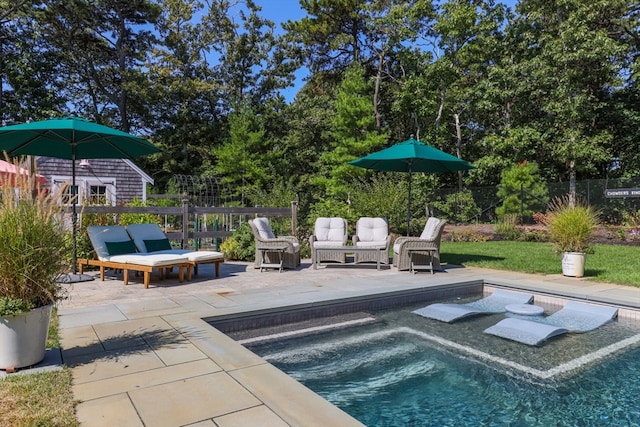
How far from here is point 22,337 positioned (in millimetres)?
2621

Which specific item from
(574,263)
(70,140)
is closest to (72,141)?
(70,140)

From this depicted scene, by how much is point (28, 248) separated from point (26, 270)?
5.4 inches

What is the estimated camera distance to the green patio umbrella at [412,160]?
745 centimetres

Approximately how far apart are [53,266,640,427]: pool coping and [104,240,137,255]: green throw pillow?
65.0 inches

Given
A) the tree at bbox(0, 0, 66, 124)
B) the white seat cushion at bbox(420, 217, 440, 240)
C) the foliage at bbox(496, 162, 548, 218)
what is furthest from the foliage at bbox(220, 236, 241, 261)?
the tree at bbox(0, 0, 66, 124)

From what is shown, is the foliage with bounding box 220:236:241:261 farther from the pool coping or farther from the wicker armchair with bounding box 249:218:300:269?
the pool coping

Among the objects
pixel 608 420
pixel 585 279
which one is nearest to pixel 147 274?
pixel 608 420

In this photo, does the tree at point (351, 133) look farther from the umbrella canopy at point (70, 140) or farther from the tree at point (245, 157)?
the umbrella canopy at point (70, 140)

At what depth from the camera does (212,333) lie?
346 centimetres

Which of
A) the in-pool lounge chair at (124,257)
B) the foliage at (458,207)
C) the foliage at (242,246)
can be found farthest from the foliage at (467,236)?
the in-pool lounge chair at (124,257)

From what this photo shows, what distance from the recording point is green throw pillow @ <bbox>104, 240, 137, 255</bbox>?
605cm

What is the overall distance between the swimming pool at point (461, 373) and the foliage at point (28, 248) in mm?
1757

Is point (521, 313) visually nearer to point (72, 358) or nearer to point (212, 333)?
point (212, 333)

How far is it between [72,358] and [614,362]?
4.25 meters
